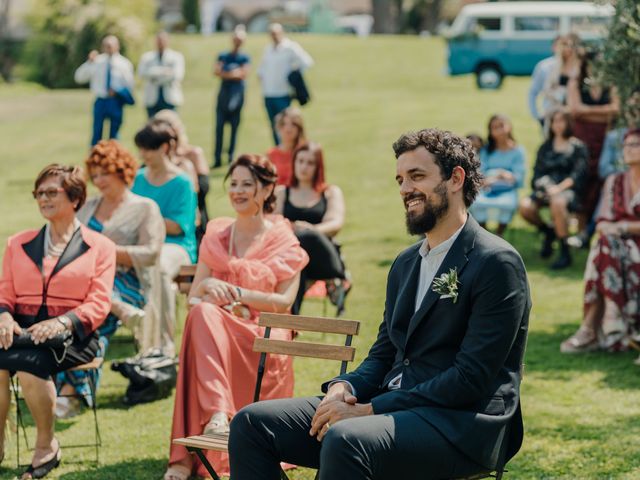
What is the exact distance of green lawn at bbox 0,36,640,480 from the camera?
6.71m

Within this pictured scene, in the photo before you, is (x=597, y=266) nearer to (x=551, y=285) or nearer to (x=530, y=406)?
(x=530, y=406)

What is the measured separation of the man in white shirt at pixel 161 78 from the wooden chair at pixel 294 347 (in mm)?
12515

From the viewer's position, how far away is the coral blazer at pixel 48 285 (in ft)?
21.9

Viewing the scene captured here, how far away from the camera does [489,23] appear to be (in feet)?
105

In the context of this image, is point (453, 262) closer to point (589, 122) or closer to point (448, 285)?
point (448, 285)

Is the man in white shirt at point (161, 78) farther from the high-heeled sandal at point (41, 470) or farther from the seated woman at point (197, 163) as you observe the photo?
the high-heeled sandal at point (41, 470)

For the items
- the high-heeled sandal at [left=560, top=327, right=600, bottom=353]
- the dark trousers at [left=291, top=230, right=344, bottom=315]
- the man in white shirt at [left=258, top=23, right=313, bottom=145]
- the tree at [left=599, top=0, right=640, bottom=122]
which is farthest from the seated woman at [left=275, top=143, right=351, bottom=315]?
the man in white shirt at [left=258, top=23, right=313, bottom=145]

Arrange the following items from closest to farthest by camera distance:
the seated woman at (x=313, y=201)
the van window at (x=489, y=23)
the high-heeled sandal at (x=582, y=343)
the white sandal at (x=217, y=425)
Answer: the white sandal at (x=217, y=425), the high-heeled sandal at (x=582, y=343), the seated woman at (x=313, y=201), the van window at (x=489, y=23)

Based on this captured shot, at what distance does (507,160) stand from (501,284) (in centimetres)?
880

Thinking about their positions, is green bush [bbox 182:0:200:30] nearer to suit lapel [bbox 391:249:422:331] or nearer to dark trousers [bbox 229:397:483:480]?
suit lapel [bbox 391:249:422:331]

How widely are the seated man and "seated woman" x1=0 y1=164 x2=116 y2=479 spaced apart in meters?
1.92

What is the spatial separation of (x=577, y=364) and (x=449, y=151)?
4.44m

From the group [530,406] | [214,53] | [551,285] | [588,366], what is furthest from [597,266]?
[214,53]

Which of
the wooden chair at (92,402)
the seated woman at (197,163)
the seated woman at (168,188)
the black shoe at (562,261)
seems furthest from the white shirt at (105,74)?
the wooden chair at (92,402)
